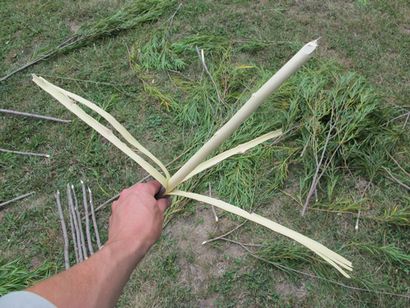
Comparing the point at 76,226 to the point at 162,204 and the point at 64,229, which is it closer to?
the point at 64,229

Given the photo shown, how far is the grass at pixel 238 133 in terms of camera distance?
2.59 metres

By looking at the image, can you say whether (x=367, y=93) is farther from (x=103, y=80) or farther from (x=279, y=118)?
(x=103, y=80)

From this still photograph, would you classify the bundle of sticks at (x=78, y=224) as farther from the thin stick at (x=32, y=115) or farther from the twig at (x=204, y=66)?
the twig at (x=204, y=66)

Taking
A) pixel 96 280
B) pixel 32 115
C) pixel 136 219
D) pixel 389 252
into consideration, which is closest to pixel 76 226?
pixel 32 115

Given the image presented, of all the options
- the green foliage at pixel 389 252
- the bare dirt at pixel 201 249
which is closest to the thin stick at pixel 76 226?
the bare dirt at pixel 201 249

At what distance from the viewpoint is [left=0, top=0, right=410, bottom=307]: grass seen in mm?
2594

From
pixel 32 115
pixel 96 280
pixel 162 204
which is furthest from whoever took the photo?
pixel 32 115

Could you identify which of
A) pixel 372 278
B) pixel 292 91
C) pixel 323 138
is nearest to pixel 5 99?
pixel 292 91

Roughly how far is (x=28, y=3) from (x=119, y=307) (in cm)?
302

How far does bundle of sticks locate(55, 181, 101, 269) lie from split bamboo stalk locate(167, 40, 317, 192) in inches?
44.5

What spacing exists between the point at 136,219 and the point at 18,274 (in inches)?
55.1

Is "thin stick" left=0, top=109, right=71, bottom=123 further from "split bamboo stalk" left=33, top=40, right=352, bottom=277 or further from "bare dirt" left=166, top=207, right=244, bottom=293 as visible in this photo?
"split bamboo stalk" left=33, top=40, right=352, bottom=277

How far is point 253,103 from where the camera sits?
1400 mm

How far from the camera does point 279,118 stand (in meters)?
3.11
